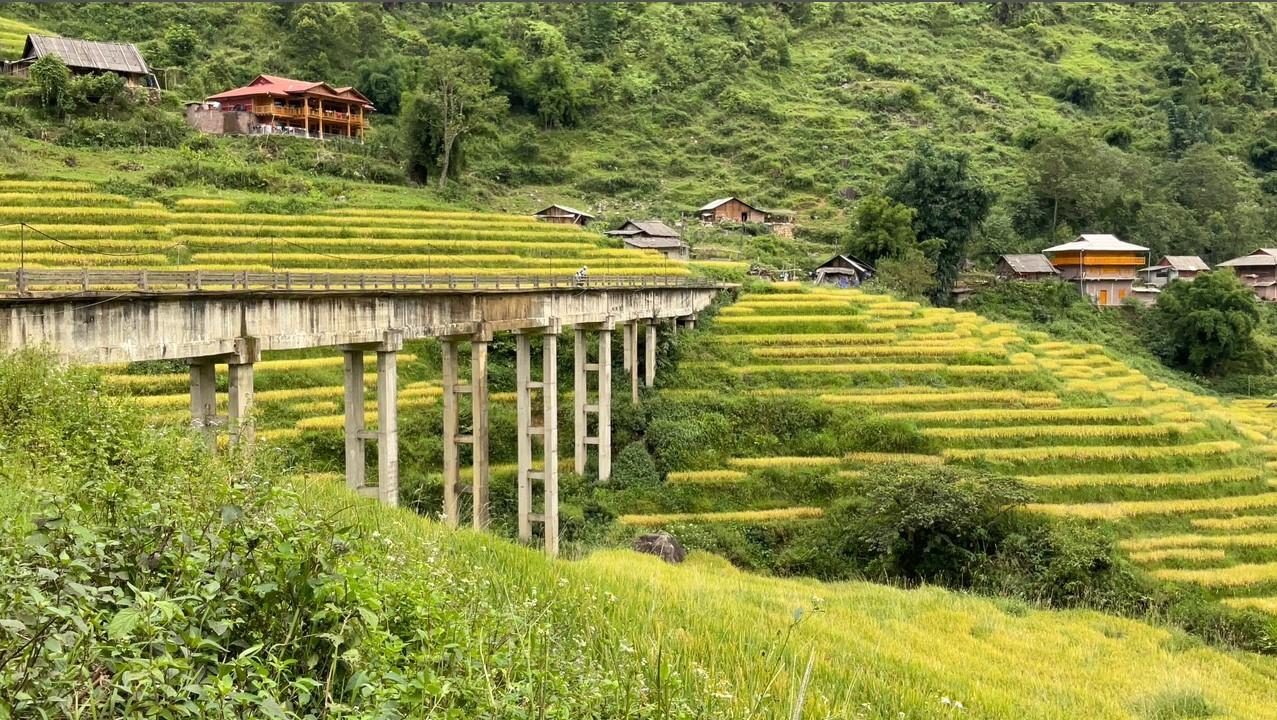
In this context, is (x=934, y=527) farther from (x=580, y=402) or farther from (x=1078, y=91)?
(x=1078, y=91)

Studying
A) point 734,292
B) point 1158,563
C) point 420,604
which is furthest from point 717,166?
point 420,604

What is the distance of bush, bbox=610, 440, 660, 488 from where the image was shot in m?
35.0

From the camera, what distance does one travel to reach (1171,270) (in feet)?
241

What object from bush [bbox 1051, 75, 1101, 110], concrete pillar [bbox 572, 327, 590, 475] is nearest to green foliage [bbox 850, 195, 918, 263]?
concrete pillar [bbox 572, 327, 590, 475]

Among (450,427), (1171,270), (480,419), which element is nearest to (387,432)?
(450,427)

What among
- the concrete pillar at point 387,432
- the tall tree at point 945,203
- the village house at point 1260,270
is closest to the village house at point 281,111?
the tall tree at point 945,203

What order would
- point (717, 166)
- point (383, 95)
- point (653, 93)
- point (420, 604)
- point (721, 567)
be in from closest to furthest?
point (420, 604), point (721, 567), point (383, 95), point (717, 166), point (653, 93)

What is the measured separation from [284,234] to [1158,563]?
127ft

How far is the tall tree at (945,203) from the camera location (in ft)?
210

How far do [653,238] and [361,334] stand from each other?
41919 millimetres

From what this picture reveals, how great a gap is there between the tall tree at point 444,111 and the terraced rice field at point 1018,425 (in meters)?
23.0

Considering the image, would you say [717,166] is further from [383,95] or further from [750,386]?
[750,386]

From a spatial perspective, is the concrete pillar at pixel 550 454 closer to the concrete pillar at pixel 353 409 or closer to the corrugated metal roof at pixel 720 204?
the concrete pillar at pixel 353 409

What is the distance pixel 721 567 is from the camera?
27.1 m
